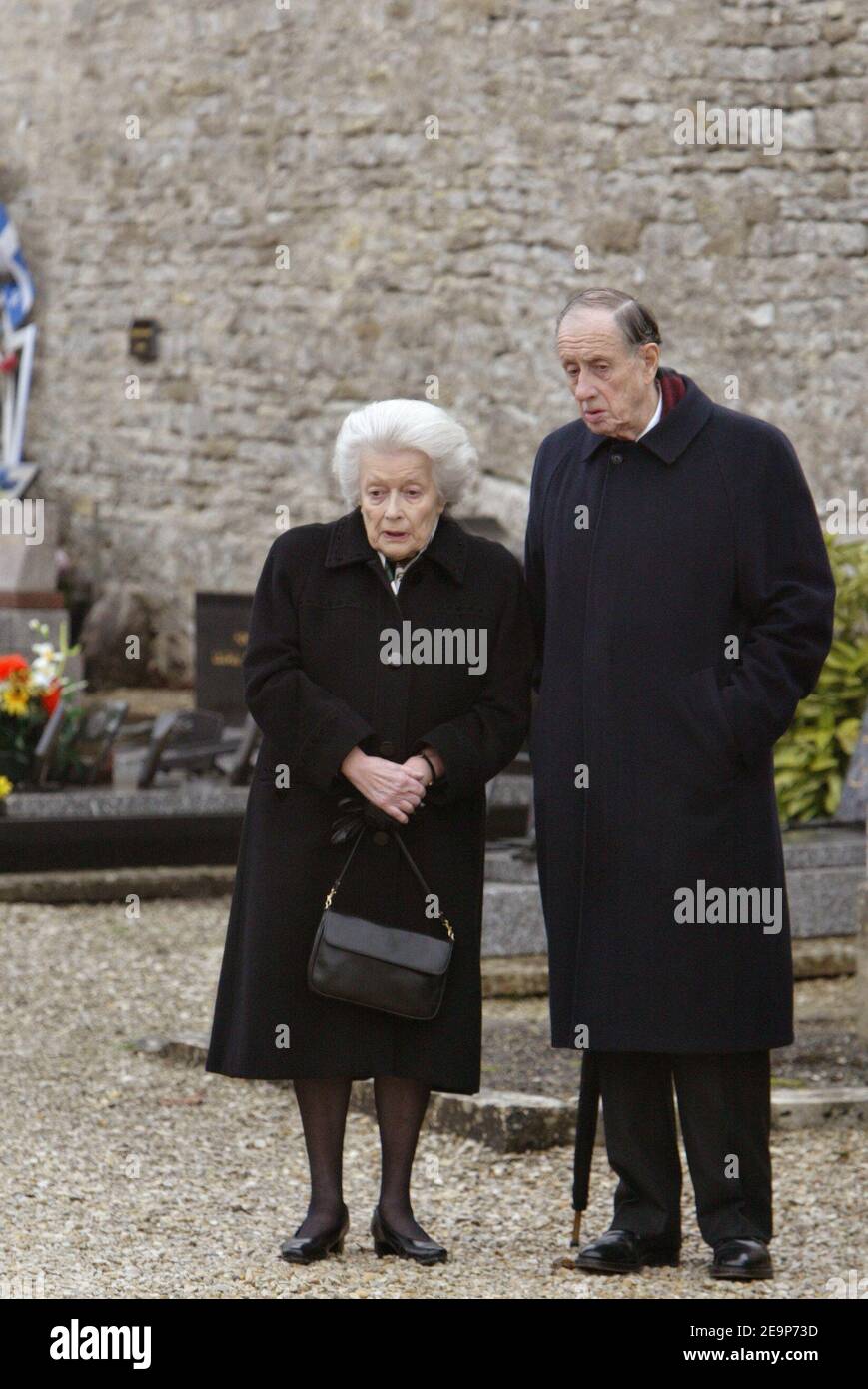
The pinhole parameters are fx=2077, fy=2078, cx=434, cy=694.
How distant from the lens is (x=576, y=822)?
3.53 m

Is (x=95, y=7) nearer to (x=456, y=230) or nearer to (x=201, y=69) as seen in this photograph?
(x=201, y=69)

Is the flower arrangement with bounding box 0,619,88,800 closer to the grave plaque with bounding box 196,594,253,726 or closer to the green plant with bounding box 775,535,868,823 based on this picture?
the grave plaque with bounding box 196,594,253,726

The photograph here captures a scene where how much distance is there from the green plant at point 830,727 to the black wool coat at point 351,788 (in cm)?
440

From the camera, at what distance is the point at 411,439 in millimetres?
3469

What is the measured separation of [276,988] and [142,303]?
12045 mm

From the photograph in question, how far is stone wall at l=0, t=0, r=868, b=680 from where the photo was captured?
10828 millimetres

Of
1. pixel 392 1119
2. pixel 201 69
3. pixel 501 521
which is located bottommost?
pixel 392 1119

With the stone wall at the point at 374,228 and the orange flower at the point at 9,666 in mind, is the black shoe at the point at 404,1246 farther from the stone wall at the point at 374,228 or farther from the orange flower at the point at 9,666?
the stone wall at the point at 374,228

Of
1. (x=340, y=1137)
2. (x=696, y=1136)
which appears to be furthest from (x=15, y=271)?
(x=696, y=1136)

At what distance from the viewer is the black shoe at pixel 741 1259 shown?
11.3 ft

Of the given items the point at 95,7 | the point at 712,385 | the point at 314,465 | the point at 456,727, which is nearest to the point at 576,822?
the point at 456,727

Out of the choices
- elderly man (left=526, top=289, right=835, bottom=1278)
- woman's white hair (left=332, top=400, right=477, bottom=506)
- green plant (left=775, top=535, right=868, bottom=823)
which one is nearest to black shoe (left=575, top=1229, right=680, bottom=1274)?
elderly man (left=526, top=289, right=835, bottom=1278)

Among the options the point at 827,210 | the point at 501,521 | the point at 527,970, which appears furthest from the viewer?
the point at 501,521

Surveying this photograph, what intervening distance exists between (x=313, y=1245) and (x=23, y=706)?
510 centimetres
